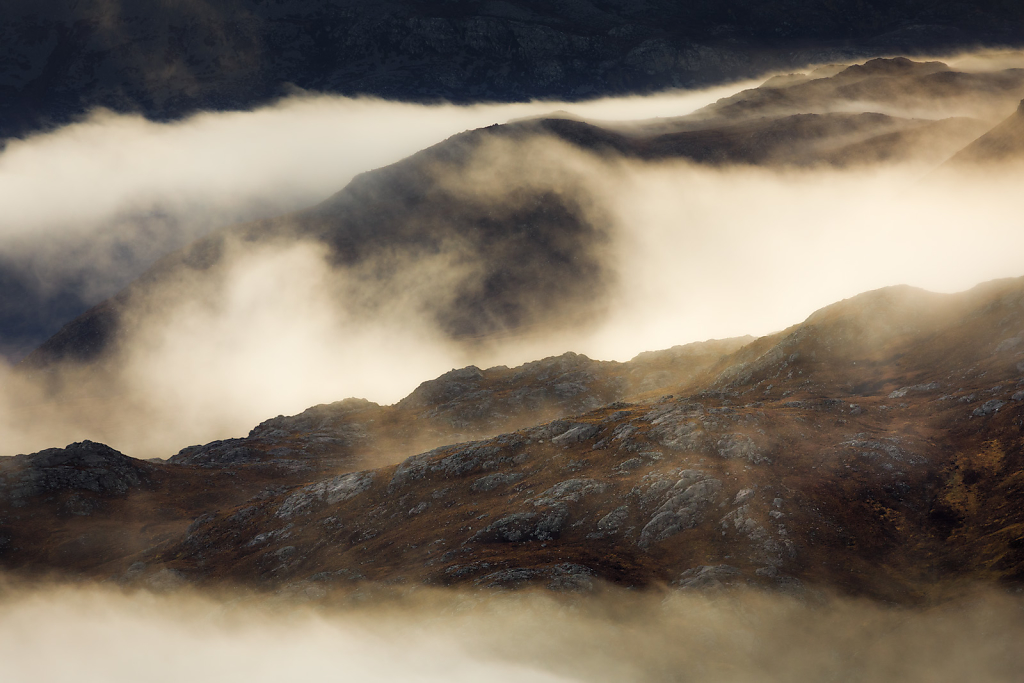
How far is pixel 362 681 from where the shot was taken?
67.3 metres

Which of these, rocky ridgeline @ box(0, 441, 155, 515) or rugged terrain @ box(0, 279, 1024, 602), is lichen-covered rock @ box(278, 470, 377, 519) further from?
rocky ridgeline @ box(0, 441, 155, 515)

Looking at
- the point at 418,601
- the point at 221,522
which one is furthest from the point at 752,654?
the point at 221,522

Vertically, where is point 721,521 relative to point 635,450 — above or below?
below

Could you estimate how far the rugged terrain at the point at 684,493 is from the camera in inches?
2707

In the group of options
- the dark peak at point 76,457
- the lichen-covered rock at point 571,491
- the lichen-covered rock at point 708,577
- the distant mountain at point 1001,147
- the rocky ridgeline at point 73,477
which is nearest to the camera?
the lichen-covered rock at point 708,577

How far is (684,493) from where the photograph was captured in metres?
78.6

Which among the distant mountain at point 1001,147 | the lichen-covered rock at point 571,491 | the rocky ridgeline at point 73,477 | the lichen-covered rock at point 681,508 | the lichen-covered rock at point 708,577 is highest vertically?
the distant mountain at point 1001,147

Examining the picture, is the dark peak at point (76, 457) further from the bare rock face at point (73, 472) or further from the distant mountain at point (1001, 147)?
the distant mountain at point (1001, 147)

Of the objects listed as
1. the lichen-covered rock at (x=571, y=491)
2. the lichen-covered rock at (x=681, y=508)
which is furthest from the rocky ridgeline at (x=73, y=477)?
the lichen-covered rock at (x=681, y=508)

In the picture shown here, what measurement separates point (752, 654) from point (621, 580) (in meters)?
14.4

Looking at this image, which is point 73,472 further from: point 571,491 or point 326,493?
point 571,491

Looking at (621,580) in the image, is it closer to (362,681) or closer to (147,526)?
(362,681)

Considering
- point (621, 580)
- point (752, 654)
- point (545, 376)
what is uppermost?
point (545, 376)

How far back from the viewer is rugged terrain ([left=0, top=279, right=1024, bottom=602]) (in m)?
68.8
